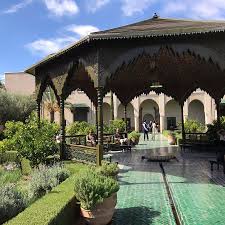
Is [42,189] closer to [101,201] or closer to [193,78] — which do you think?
[101,201]

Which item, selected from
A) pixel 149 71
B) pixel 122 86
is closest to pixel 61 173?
pixel 149 71

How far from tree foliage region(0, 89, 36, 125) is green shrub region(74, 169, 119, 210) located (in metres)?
36.9

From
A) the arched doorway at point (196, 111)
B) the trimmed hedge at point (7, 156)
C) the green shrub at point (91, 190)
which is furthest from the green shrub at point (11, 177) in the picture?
the arched doorway at point (196, 111)

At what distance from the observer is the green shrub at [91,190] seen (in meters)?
6.62

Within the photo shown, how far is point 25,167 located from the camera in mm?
13648

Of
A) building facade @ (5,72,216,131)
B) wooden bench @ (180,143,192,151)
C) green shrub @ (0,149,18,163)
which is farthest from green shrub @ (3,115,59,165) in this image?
building facade @ (5,72,216,131)

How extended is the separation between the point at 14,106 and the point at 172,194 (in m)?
36.4

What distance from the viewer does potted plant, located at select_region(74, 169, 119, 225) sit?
6.63m

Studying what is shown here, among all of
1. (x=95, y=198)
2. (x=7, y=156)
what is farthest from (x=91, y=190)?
(x=7, y=156)

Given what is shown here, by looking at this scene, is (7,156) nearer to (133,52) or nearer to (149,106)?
(133,52)

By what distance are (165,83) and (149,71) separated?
3.46m

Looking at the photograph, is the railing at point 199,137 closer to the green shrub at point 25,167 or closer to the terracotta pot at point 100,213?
the green shrub at point 25,167

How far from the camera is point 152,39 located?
12117 mm

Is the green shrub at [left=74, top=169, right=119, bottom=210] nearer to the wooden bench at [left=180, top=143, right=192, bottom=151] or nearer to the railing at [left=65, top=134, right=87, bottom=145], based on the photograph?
the railing at [left=65, top=134, right=87, bottom=145]
